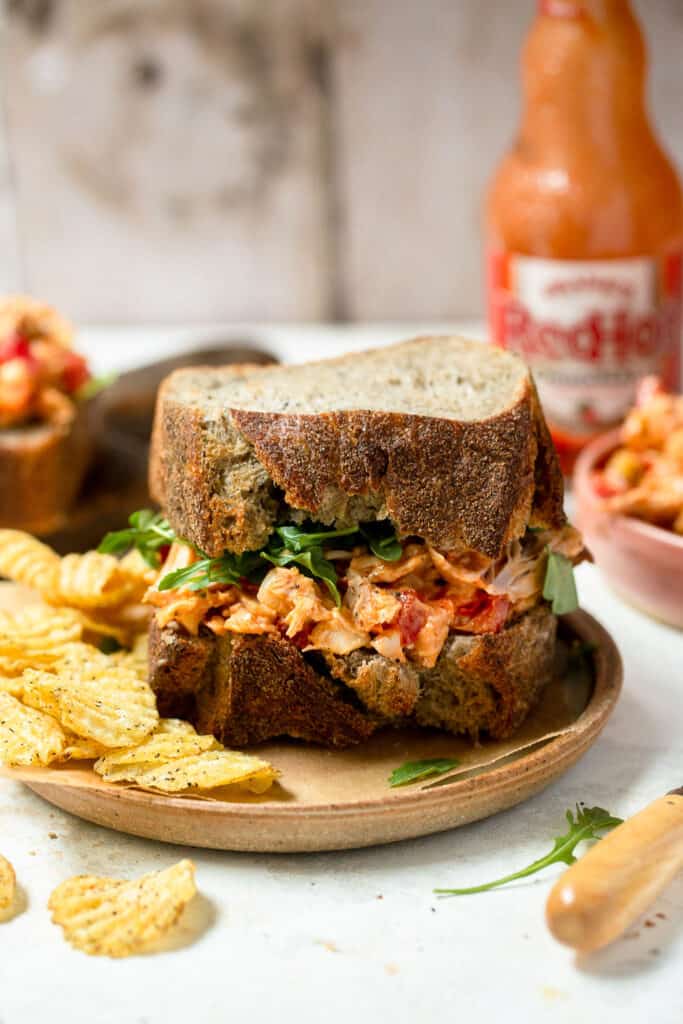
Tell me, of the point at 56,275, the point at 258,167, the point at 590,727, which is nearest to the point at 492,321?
the point at 258,167

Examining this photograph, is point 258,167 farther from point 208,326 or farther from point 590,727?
point 590,727

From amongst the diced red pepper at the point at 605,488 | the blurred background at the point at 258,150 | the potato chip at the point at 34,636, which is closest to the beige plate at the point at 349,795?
the potato chip at the point at 34,636

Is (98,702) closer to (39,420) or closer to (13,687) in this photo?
(13,687)

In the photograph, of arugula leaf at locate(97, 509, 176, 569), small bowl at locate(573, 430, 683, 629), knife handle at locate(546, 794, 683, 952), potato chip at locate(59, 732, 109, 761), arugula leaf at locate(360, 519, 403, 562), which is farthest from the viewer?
small bowl at locate(573, 430, 683, 629)

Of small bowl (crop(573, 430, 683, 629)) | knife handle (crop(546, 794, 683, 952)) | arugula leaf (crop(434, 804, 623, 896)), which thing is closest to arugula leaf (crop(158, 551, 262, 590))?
arugula leaf (crop(434, 804, 623, 896))

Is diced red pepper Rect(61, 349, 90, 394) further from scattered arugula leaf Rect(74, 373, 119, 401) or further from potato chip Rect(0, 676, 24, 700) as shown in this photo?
potato chip Rect(0, 676, 24, 700)

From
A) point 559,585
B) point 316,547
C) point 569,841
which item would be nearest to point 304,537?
point 316,547
